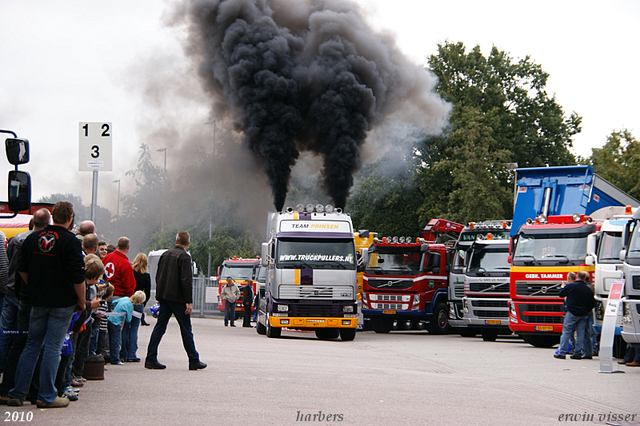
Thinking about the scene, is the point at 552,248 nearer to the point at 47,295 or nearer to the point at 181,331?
the point at 181,331

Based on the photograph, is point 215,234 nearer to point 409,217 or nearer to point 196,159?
point 409,217

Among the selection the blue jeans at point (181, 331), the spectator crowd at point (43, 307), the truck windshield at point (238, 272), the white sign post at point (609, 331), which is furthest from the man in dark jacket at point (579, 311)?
the truck windshield at point (238, 272)

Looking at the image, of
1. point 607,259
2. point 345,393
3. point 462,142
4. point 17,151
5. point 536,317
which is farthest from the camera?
point 462,142

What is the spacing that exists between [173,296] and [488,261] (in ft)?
41.9

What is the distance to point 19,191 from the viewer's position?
815 centimetres

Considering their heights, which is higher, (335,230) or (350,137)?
(350,137)

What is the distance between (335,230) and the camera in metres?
19.6

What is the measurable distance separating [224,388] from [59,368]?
203 centimetres

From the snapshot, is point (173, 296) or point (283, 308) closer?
point (173, 296)

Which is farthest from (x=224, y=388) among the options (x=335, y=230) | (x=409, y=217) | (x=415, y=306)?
(x=409, y=217)

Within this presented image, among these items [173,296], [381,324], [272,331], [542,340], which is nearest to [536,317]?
[542,340]

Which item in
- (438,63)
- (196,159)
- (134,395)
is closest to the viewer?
(134,395)

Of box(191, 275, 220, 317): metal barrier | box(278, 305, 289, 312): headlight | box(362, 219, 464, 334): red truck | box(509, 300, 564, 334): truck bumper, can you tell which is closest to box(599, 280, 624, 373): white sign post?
box(509, 300, 564, 334): truck bumper

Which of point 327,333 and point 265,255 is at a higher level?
point 265,255
